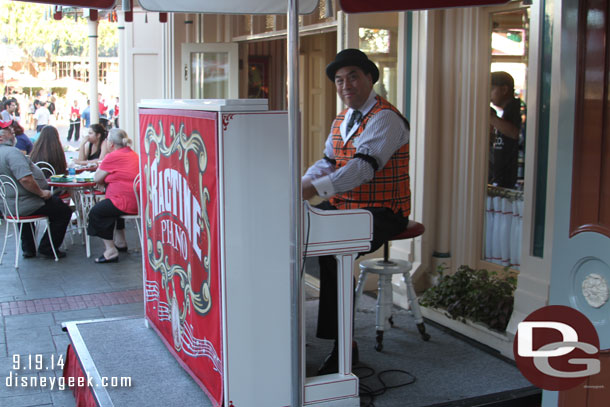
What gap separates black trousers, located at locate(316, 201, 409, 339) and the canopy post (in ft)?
2.61

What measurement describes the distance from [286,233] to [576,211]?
121 cm

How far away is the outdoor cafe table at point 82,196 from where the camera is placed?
753 centimetres

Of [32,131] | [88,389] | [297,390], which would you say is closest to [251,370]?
[297,390]

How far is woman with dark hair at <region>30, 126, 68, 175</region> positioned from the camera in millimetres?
8333

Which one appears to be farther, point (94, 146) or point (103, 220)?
point (94, 146)

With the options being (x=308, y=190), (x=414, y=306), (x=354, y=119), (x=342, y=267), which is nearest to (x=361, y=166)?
(x=308, y=190)

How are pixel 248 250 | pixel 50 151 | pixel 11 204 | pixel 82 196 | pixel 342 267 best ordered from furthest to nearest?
pixel 50 151 → pixel 82 196 → pixel 11 204 → pixel 342 267 → pixel 248 250

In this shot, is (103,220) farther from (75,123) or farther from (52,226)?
(75,123)

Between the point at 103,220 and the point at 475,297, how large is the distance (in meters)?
4.24

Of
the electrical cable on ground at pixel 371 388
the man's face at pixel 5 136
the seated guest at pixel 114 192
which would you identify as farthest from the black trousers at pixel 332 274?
the man's face at pixel 5 136

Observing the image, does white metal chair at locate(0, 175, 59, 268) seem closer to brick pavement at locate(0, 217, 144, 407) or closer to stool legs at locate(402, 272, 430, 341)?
brick pavement at locate(0, 217, 144, 407)

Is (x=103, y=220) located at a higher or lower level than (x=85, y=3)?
lower

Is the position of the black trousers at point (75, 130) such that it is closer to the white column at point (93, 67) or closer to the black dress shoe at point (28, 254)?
the white column at point (93, 67)

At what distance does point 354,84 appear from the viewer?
4008 millimetres
